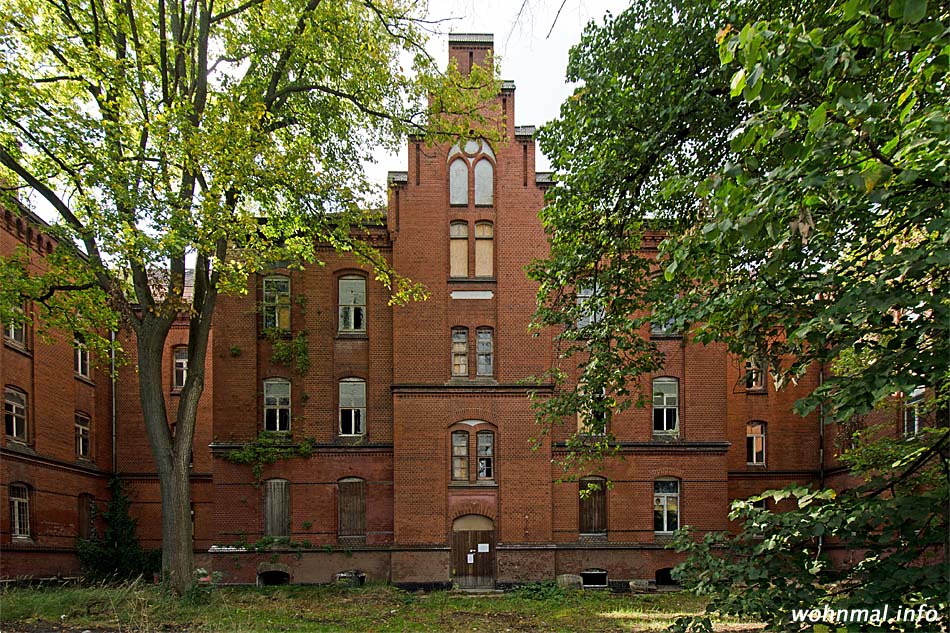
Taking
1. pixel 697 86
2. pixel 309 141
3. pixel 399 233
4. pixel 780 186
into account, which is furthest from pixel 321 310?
pixel 780 186

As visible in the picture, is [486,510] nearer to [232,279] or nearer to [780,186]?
[232,279]

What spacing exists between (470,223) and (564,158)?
11.8 metres

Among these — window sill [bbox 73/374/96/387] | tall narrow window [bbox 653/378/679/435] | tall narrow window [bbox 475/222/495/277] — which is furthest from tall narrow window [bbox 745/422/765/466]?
window sill [bbox 73/374/96/387]

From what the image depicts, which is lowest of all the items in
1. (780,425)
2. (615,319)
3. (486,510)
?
(486,510)

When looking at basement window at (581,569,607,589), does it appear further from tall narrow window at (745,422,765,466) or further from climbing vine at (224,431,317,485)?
climbing vine at (224,431,317,485)

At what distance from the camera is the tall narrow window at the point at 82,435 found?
23859 mm

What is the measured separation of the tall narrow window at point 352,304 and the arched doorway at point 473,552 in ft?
22.6

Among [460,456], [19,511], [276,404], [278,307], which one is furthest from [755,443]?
[19,511]

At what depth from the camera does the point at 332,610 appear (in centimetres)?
1590

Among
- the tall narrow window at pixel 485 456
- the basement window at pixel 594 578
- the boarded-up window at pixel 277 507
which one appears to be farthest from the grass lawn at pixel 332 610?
the tall narrow window at pixel 485 456

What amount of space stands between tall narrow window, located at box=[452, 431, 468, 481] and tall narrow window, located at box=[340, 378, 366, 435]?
301 cm

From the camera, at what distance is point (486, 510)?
2084cm

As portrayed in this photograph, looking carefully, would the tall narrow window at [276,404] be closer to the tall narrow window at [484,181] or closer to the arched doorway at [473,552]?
the arched doorway at [473,552]

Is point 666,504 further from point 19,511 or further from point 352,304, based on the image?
point 19,511
